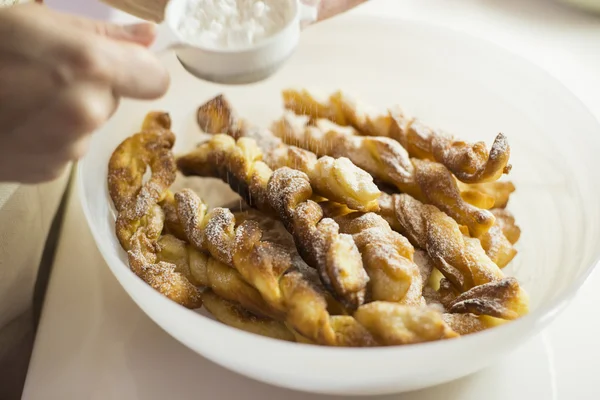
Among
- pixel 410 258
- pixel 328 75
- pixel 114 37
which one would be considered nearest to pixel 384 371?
pixel 410 258

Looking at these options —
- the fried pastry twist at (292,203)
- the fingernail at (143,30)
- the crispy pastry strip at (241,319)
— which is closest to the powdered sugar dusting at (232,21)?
the fingernail at (143,30)

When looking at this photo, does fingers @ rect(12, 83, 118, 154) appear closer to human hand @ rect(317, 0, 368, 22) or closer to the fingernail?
the fingernail

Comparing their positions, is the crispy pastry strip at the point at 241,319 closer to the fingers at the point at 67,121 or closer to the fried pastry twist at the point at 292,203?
the fried pastry twist at the point at 292,203

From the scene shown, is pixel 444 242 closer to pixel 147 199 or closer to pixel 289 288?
pixel 289 288

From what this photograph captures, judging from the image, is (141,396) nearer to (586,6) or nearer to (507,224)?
(507,224)

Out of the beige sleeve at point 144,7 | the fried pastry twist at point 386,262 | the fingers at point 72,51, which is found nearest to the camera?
the fingers at point 72,51
